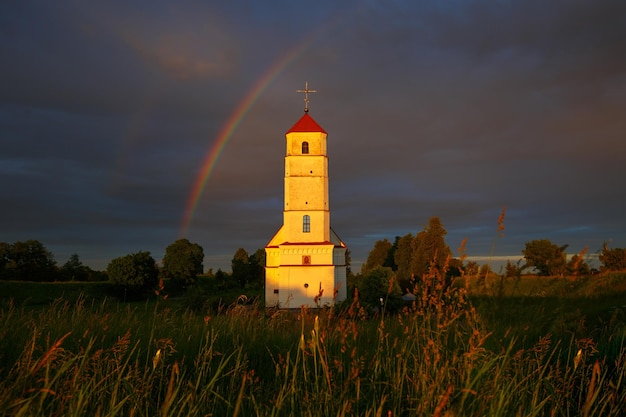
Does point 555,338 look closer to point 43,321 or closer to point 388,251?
point 43,321

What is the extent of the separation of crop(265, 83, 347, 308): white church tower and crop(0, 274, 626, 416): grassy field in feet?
127

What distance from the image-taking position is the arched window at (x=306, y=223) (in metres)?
48.9

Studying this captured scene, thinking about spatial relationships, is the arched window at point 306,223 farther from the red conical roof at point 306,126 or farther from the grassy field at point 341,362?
the grassy field at point 341,362

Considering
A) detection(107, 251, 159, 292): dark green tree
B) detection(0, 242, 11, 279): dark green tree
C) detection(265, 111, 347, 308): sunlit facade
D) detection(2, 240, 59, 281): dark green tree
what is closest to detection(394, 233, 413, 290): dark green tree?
detection(265, 111, 347, 308): sunlit facade

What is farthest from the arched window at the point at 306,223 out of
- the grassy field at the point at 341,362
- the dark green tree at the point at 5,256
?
the grassy field at the point at 341,362

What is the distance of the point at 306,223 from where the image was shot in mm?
49219

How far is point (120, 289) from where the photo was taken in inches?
1994

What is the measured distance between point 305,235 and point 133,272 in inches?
845

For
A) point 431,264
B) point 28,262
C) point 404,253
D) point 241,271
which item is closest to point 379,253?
point 404,253

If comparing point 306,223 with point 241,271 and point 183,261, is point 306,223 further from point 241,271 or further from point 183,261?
point 241,271

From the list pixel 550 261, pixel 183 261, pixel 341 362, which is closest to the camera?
pixel 341 362

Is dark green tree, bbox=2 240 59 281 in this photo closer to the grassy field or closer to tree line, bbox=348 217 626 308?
tree line, bbox=348 217 626 308

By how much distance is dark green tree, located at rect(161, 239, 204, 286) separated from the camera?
71.4 m

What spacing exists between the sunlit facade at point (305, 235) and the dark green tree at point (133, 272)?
50.6 feet
